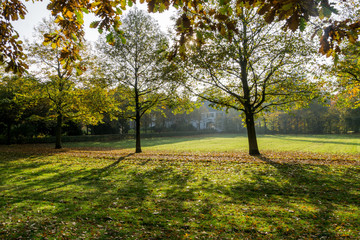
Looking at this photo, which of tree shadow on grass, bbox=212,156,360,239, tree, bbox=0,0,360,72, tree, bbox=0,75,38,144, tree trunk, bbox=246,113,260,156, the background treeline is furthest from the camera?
the background treeline

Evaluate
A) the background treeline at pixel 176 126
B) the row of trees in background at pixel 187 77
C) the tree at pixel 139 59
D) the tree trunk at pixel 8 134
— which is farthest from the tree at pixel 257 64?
the tree trunk at pixel 8 134

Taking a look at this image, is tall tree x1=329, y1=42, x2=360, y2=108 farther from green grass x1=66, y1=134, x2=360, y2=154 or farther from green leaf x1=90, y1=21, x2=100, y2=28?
green leaf x1=90, y1=21, x2=100, y2=28

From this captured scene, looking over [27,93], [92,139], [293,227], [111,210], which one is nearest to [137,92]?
[27,93]

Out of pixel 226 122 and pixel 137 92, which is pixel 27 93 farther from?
pixel 226 122

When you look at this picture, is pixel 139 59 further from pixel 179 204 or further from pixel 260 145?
pixel 260 145

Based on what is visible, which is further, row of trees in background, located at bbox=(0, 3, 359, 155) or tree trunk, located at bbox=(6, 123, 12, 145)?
tree trunk, located at bbox=(6, 123, 12, 145)

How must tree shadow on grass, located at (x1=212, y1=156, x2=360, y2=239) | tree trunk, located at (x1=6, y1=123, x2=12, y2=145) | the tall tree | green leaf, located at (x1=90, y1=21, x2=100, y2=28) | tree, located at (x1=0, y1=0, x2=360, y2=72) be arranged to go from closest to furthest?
tree, located at (x1=0, y1=0, x2=360, y2=72)
green leaf, located at (x1=90, y1=21, x2=100, y2=28)
tree shadow on grass, located at (x1=212, y1=156, x2=360, y2=239)
the tall tree
tree trunk, located at (x1=6, y1=123, x2=12, y2=145)

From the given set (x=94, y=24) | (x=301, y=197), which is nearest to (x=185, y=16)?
(x=94, y=24)

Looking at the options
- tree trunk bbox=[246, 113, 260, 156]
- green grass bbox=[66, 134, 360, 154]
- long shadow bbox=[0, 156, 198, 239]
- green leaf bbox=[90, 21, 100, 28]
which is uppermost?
green leaf bbox=[90, 21, 100, 28]

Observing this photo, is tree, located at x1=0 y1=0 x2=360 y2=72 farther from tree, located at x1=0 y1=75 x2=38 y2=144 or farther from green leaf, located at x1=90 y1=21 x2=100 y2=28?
tree, located at x1=0 y1=75 x2=38 y2=144

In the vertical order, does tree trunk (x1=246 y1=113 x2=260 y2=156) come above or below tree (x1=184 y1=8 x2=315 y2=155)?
below

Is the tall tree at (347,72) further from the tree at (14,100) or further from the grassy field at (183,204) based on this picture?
the tree at (14,100)

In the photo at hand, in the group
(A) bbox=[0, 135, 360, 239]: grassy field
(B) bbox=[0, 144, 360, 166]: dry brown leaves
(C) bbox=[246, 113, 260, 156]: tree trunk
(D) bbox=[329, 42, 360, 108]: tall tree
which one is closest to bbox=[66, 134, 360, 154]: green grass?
(B) bbox=[0, 144, 360, 166]: dry brown leaves

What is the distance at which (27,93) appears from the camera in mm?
20094
